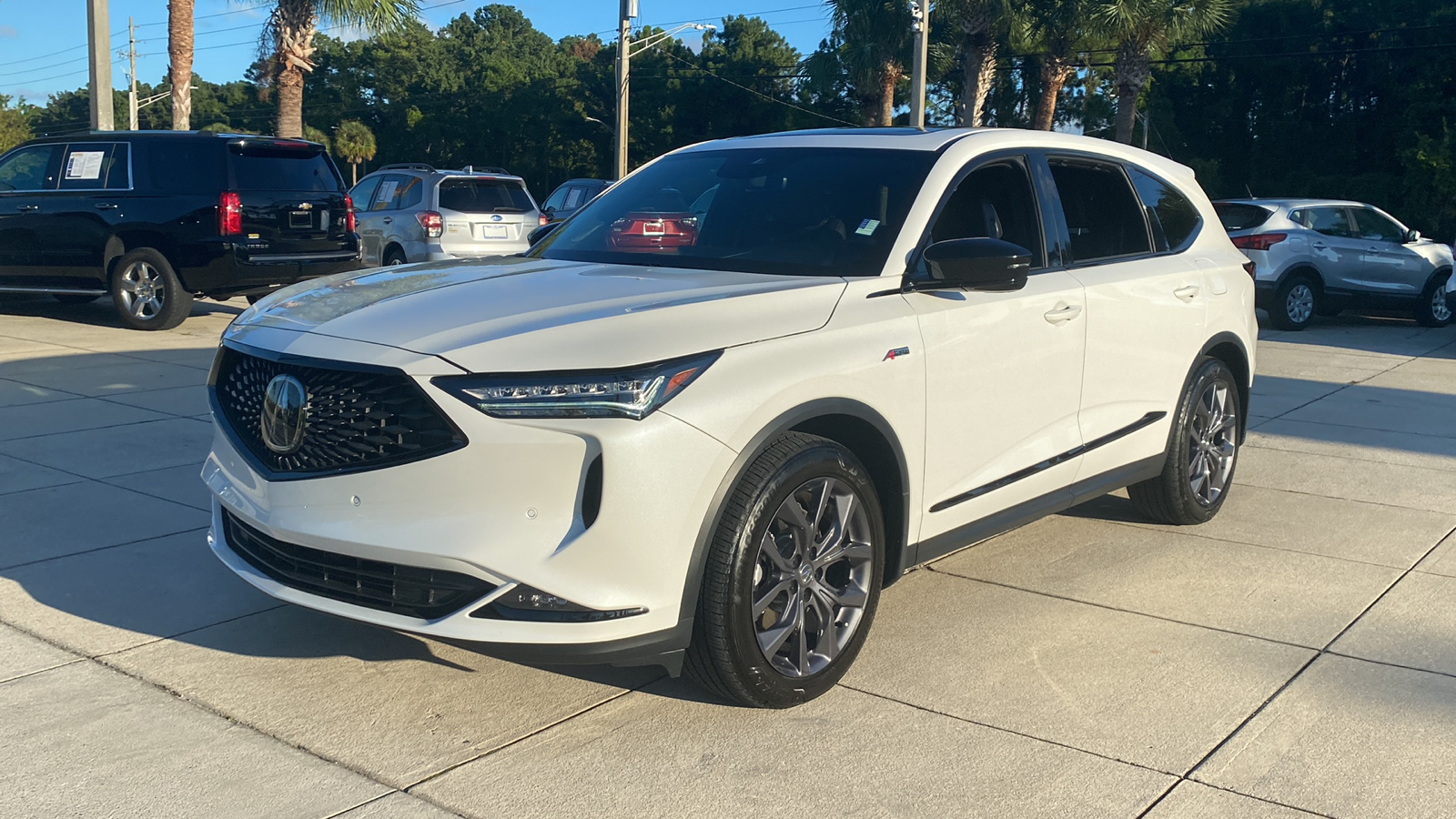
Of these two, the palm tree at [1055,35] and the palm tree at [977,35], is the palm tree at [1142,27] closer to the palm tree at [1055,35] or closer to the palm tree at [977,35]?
the palm tree at [1055,35]

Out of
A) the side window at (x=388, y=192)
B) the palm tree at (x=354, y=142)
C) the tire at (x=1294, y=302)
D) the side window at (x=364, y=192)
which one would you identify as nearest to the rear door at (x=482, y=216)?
the side window at (x=388, y=192)

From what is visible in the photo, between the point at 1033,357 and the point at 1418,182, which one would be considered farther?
the point at 1418,182

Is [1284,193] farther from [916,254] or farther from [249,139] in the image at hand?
[916,254]

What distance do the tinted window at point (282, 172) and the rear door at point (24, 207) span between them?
1.96 meters

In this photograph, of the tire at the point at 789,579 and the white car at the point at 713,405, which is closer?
the white car at the point at 713,405

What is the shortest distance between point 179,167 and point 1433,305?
15.6m

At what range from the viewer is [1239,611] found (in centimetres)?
491

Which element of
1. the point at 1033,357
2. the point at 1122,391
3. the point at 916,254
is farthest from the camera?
the point at 1122,391

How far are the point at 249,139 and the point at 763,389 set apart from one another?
33.3 feet

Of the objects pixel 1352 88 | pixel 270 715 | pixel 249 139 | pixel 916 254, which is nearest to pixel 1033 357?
pixel 916 254

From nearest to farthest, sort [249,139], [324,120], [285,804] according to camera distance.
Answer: [285,804], [249,139], [324,120]

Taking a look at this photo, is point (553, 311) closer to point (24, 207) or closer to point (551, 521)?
point (551, 521)

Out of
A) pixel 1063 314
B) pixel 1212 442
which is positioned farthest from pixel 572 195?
pixel 1063 314

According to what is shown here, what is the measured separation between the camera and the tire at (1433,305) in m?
17.2
